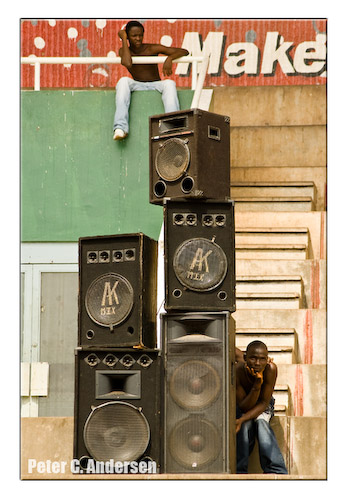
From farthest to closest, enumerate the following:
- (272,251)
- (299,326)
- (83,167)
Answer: (83,167) < (272,251) < (299,326)

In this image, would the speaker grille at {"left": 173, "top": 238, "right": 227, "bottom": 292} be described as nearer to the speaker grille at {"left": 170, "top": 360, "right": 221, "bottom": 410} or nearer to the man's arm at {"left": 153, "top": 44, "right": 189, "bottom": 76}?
the speaker grille at {"left": 170, "top": 360, "right": 221, "bottom": 410}

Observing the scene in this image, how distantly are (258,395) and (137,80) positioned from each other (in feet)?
11.6

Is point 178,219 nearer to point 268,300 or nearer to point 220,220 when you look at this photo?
point 220,220

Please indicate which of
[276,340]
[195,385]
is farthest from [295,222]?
[195,385]

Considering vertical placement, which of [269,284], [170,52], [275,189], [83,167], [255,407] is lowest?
[255,407]

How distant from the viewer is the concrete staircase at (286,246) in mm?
8258

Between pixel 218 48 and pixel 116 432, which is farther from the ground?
pixel 218 48

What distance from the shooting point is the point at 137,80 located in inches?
397

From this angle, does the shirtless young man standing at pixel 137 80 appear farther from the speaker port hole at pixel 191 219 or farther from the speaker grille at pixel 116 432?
the speaker grille at pixel 116 432

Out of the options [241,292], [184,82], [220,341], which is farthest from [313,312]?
[184,82]

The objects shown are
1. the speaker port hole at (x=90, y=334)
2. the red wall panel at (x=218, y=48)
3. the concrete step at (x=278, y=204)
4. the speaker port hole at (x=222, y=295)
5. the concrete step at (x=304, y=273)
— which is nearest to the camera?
the speaker port hole at (x=222, y=295)

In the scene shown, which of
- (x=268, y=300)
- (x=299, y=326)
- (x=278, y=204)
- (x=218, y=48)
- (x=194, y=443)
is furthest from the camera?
(x=218, y=48)

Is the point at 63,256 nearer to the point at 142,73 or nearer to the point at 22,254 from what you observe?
the point at 22,254

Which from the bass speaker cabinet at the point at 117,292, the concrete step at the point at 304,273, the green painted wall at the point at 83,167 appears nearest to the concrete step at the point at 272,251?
the concrete step at the point at 304,273
